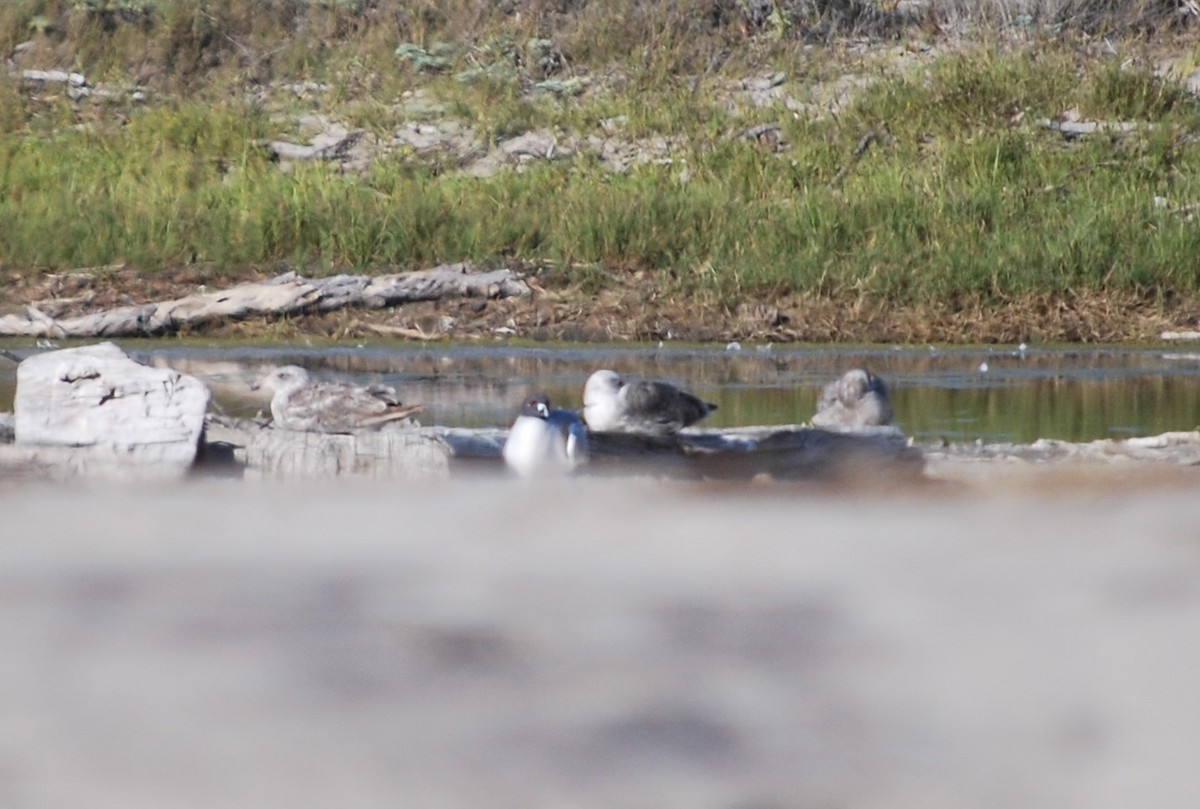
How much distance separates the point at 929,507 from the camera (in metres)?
Result: 5.37

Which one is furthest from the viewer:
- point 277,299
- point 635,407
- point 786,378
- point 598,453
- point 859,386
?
point 277,299

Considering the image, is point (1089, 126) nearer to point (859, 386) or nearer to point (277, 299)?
point (277, 299)

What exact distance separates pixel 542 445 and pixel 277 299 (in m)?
5.47

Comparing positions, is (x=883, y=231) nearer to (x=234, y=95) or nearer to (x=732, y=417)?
(x=732, y=417)

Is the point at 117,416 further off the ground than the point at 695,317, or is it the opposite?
the point at 117,416

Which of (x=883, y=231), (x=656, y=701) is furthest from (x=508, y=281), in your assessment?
(x=656, y=701)

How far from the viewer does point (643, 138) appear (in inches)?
524

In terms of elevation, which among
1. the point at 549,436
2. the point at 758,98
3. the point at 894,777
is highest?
the point at 758,98

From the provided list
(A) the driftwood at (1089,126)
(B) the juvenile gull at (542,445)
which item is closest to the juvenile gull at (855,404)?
(B) the juvenile gull at (542,445)

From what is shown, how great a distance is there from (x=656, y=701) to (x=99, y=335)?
22.9 ft

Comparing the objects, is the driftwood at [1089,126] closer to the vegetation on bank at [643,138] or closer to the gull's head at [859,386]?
the vegetation on bank at [643,138]

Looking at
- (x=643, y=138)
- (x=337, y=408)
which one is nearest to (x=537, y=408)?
(x=337, y=408)

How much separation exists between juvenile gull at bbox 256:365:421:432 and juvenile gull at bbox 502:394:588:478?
60 cm

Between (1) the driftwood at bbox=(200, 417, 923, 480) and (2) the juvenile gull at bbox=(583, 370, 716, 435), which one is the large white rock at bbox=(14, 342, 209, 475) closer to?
(1) the driftwood at bbox=(200, 417, 923, 480)
